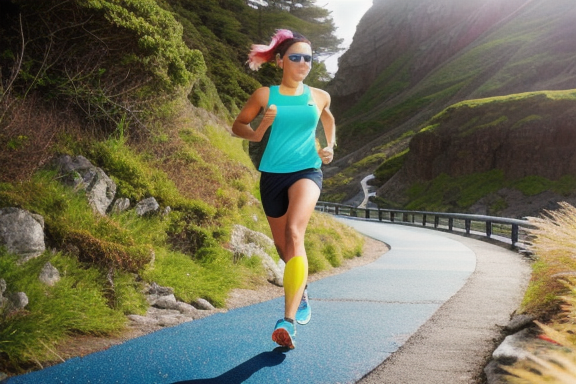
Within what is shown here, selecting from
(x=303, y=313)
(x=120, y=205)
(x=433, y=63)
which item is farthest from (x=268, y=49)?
(x=433, y=63)

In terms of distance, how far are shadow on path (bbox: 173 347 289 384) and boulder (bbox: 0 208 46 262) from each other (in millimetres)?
2446

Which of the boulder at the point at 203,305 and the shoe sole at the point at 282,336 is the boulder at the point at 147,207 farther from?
the shoe sole at the point at 282,336

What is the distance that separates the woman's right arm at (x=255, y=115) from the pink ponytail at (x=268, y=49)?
12.0 inches

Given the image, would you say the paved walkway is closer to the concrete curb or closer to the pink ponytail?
the concrete curb

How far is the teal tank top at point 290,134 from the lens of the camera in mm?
4602

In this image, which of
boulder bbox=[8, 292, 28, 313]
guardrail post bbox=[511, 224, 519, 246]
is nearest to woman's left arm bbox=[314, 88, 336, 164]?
boulder bbox=[8, 292, 28, 313]

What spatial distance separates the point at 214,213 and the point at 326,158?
15.6 ft

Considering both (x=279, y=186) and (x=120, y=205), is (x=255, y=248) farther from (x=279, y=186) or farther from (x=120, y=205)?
(x=279, y=186)

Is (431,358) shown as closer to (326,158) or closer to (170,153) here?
(326,158)

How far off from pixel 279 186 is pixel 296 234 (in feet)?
1.38

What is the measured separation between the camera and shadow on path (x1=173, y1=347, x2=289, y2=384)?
4123 mm

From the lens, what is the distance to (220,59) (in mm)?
18562

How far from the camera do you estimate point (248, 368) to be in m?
4.44

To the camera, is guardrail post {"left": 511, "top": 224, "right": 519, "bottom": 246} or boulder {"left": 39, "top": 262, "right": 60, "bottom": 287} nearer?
boulder {"left": 39, "top": 262, "right": 60, "bottom": 287}
